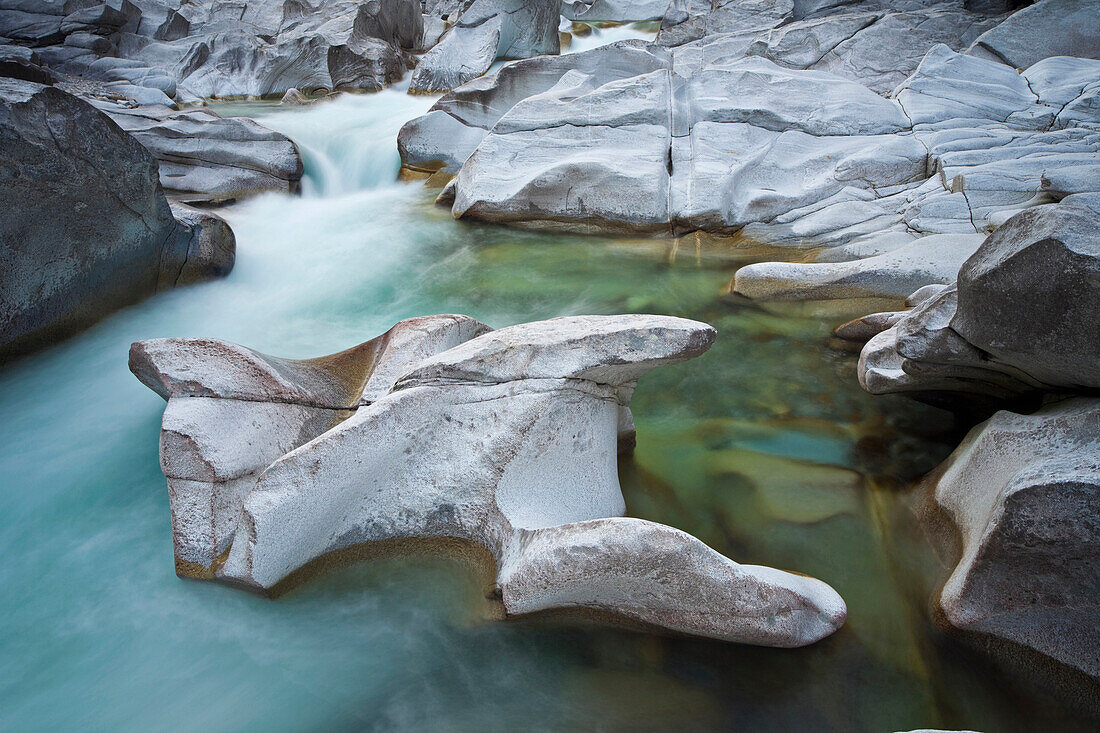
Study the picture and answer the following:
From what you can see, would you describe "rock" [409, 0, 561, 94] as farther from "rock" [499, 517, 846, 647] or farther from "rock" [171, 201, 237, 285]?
"rock" [499, 517, 846, 647]

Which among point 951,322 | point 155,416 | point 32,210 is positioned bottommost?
point 155,416

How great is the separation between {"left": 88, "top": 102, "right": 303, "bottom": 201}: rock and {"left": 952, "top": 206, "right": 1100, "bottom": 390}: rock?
8.13 m

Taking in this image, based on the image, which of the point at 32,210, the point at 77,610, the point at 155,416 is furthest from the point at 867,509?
the point at 32,210

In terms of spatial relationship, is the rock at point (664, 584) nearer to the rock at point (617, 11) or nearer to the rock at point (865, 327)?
the rock at point (865, 327)

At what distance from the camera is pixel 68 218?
15.5 ft

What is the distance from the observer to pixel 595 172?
7074 millimetres

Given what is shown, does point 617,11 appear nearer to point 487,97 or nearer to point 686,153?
point 487,97

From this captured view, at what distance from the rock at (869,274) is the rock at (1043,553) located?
108 inches

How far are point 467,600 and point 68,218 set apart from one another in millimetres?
4280

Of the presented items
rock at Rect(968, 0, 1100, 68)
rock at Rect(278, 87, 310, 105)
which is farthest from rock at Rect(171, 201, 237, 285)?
rock at Rect(968, 0, 1100, 68)

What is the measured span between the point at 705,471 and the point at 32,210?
15.9 feet

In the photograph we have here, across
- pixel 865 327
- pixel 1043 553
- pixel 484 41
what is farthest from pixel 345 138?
pixel 1043 553

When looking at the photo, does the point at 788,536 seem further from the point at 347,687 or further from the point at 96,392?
the point at 96,392

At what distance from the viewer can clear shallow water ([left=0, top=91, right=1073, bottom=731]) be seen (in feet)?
7.82
